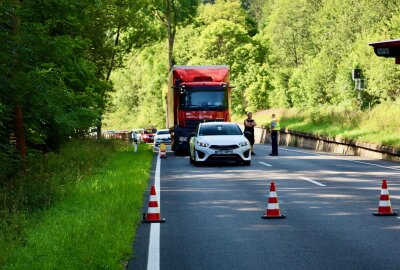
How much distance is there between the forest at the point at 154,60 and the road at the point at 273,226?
13.4 feet

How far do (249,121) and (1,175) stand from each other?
16349 millimetres

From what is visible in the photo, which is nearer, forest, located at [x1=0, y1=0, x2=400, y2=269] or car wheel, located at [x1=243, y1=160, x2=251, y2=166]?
forest, located at [x1=0, y1=0, x2=400, y2=269]

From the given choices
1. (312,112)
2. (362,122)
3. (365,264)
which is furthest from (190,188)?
(312,112)

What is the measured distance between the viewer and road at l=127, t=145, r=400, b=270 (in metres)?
9.25

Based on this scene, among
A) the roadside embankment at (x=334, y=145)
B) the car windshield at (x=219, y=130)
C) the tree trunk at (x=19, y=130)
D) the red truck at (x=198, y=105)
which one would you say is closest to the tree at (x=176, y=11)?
the roadside embankment at (x=334, y=145)

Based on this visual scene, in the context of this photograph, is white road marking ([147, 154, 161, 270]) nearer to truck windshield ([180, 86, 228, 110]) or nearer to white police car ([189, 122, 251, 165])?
white police car ([189, 122, 251, 165])

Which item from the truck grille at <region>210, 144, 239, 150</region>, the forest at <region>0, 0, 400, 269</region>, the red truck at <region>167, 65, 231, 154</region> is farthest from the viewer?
the red truck at <region>167, 65, 231, 154</region>

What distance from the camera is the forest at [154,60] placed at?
19.2 meters

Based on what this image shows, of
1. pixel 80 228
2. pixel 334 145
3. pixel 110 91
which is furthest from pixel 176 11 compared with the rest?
pixel 80 228

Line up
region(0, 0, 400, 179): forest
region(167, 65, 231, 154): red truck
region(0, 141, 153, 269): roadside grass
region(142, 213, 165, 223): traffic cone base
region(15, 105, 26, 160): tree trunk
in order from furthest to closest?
region(167, 65, 231, 154): red truck
region(15, 105, 26, 160): tree trunk
region(0, 0, 400, 179): forest
region(142, 213, 165, 223): traffic cone base
region(0, 141, 153, 269): roadside grass

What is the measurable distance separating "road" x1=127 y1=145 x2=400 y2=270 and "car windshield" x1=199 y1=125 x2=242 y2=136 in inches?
270

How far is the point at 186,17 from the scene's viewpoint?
69.1 meters

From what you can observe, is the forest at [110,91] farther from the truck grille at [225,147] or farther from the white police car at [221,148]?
the truck grille at [225,147]

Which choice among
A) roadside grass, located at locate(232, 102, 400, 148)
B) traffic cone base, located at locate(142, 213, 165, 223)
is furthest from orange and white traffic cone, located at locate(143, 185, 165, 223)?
roadside grass, located at locate(232, 102, 400, 148)
